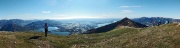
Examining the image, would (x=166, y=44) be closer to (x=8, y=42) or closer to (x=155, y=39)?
(x=155, y=39)

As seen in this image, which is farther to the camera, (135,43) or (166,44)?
(135,43)

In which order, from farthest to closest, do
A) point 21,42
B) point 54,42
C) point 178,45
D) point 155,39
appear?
1. point 54,42
2. point 21,42
3. point 155,39
4. point 178,45

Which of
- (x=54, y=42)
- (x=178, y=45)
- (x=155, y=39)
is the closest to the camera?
(x=178, y=45)

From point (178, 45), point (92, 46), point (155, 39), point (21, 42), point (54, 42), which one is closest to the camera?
point (178, 45)

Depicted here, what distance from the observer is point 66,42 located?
68.0 metres

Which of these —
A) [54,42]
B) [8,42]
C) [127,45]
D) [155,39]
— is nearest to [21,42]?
[8,42]

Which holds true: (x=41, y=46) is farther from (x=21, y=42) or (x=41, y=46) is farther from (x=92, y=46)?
(x=92, y=46)

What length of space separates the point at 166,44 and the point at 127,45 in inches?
388

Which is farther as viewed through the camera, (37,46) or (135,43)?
(37,46)

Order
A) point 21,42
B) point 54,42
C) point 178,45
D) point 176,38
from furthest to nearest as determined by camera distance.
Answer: point 54,42, point 21,42, point 176,38, point 178,45

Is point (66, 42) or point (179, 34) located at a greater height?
point (179, 34)

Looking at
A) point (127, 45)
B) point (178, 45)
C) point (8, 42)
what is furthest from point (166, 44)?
point (8, 42)

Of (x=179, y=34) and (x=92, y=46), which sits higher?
(x=179, y=34)

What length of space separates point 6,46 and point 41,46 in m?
10.2
